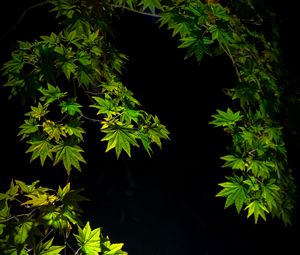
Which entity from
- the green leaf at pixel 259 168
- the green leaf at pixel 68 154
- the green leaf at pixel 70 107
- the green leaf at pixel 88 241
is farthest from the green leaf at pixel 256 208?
the green leaf at pixel 70 107

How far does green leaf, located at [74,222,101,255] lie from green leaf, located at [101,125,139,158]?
0.42 m

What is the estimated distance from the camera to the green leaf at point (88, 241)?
149 cm

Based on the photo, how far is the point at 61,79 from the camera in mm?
4145

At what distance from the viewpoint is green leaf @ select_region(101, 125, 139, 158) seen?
1646 mm

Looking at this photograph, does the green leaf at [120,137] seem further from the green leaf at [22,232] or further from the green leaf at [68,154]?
the green leaf at [22,232]

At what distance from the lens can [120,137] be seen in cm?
167

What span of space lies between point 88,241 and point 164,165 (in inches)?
131

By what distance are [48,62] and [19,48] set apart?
0.23 m

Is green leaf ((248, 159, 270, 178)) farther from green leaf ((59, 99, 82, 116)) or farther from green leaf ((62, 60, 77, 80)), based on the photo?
green leaf ((62, 60, 77, 80))

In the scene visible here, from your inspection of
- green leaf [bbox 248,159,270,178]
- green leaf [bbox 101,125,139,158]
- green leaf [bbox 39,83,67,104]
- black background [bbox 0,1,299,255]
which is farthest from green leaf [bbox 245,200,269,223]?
black background [bbox 0,1,299,255]

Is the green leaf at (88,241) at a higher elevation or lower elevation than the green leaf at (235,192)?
lower

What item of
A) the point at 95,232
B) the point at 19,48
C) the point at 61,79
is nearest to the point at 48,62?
the point at 19,48

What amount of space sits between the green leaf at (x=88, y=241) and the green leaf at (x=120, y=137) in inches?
16.7

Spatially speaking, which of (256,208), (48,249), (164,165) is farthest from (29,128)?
(164,165)
